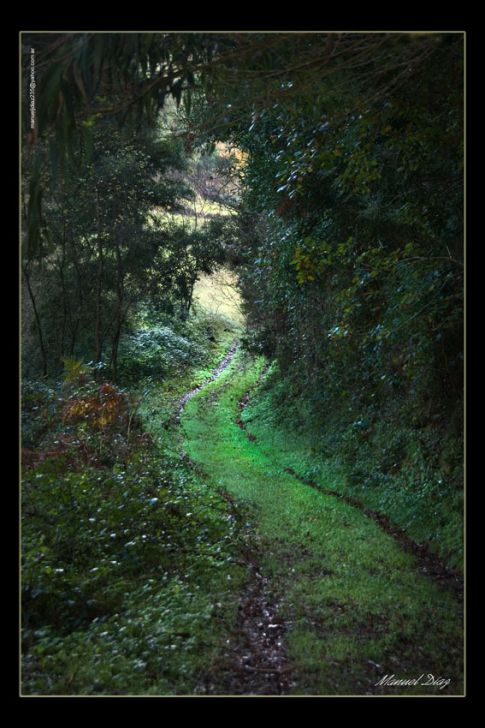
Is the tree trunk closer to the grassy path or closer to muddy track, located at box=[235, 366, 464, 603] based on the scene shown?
the grassy path

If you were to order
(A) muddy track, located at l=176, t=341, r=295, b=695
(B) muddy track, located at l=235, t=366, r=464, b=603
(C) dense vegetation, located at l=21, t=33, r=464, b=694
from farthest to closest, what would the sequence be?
(B) muddy track, located at l=235, t=366, r=464, b=603, (C) dense vegetation, located at l=21, t=33, r=464, b=694, (A) muddy track, located at l=176, t=341, r=295, b=695

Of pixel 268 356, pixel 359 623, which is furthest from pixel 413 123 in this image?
pixel 268 356

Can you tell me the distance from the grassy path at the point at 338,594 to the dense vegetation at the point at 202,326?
34mm

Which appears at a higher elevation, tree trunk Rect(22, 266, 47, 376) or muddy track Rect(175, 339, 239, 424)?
tree trunk Rect(22, 266, 47, 376)

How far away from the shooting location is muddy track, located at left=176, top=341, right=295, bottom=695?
11.3ft

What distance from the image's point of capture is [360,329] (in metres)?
6.38
